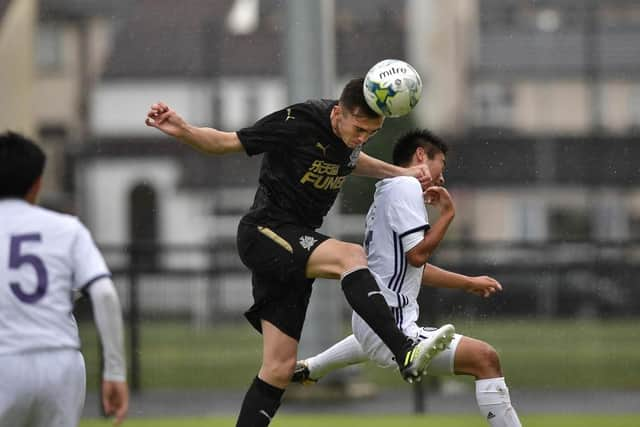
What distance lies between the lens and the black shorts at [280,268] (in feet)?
20.3

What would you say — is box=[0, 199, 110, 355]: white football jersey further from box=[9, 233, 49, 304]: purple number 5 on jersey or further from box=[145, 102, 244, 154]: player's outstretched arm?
box=[145, 102, 244, 154]: player's outstretched arm

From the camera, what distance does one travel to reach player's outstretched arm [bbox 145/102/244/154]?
6.10 metres

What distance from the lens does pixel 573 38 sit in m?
24.1

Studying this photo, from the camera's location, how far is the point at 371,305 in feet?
19.6

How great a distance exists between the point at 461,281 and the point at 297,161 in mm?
1010

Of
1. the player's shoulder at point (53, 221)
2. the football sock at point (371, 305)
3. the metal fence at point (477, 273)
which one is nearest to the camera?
the player's shoulder at point (53, 221)

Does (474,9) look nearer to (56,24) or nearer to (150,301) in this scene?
(56,24)

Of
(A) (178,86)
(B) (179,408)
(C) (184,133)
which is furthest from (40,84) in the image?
(C) (184,133)

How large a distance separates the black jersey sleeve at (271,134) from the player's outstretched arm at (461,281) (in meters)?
0.97

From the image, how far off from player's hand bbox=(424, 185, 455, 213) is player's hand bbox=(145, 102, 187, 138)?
46.0 inches

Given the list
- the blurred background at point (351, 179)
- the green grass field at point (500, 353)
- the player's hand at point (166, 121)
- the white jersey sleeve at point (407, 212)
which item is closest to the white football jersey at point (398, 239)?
the white jersey sleeve at point (407, 212)

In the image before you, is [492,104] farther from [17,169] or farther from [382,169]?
[17,169]

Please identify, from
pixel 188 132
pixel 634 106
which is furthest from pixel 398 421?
pixel 634 106

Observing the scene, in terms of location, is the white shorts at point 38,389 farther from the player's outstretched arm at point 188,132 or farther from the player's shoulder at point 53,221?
the player's outstretched arm at point 188,132
